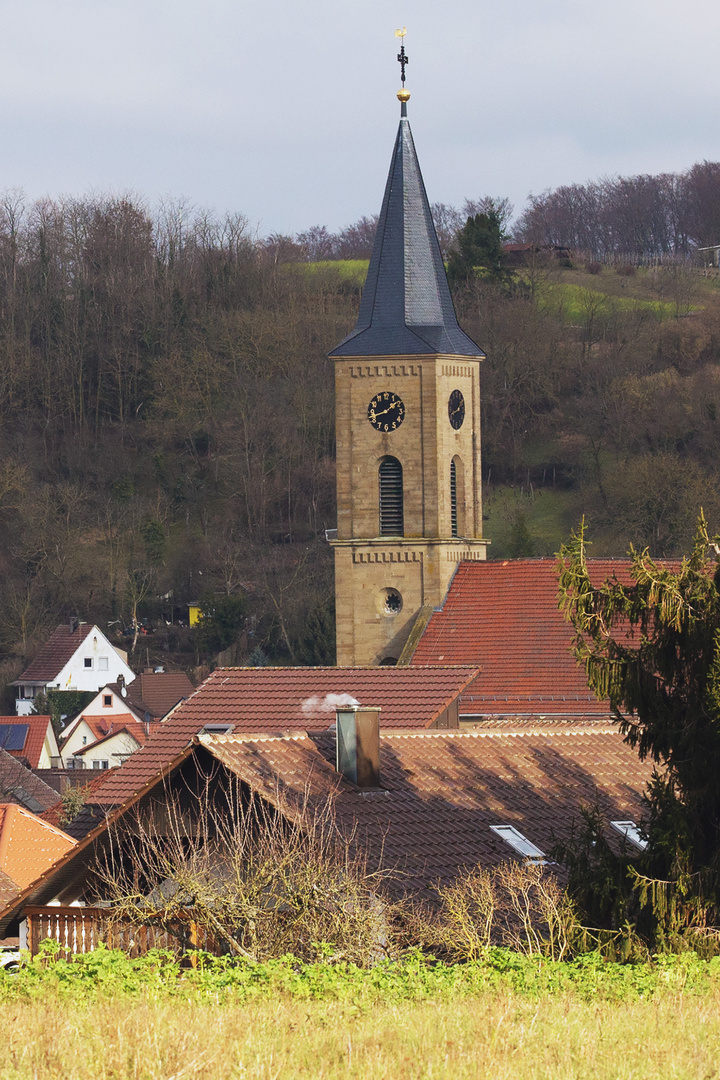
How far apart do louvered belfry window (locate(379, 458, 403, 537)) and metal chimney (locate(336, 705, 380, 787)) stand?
66.0 feet

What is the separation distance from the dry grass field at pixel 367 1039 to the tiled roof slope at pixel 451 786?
467 centimetres

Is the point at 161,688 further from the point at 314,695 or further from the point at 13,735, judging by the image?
the point at 314,695

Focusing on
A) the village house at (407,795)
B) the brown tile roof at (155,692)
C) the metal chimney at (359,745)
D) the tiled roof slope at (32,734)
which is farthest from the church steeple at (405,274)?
the brown tile roof at (155,692)

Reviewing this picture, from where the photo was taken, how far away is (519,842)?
16.6m

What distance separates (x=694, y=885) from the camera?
41.2 ft

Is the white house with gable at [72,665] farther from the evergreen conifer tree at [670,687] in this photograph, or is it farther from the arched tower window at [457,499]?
the evergreen conifer tree at [670,687]

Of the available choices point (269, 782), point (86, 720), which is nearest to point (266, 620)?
point (86, 720)

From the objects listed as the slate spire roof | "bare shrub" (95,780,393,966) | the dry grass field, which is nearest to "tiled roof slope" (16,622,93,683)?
the slate spire roof

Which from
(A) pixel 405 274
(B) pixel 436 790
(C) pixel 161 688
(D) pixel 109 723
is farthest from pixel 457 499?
(D) pixel 109 723

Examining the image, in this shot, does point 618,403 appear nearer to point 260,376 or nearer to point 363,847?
point 260,376

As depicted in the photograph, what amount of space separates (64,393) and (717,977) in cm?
6739

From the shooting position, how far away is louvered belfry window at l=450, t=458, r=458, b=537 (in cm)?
3775

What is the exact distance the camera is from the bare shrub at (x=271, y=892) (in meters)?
13.3

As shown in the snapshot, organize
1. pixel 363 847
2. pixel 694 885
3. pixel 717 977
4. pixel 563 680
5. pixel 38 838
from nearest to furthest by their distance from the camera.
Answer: pixel 717 977
pixel 694 885
pixel 363 847
pixel 38 838
pixel 563 680
